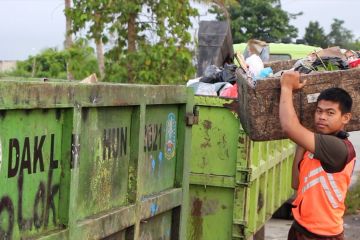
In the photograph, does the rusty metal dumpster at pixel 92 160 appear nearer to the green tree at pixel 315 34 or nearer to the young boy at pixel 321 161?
the young boy at pixel 321 161

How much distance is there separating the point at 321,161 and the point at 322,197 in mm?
217

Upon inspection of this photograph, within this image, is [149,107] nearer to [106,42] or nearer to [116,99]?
[116,99]

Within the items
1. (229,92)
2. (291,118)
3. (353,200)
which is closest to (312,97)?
(291,118)

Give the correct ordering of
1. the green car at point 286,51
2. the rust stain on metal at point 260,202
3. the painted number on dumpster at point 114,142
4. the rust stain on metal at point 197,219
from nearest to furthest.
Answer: the painted number on dumpster at point 114,142 < the rust stain on metal at point 197,219 < the rust stain on metal at point 260,202 < the green car at point 286,51

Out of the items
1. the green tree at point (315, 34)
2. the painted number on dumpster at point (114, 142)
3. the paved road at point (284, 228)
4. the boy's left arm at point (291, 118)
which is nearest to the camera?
the painted number on dumpster at point (114, 142)

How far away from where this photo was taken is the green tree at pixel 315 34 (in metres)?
49.1

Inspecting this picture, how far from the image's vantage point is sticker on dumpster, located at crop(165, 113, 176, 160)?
4.27m

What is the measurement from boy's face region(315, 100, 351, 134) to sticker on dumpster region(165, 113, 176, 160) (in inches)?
33.6

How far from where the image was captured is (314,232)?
13.3 ft

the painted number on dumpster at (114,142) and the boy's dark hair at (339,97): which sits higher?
the boy's dark hair at (339,97)

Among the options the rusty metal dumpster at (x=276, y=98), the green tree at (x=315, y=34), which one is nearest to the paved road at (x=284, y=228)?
the rusty metal dumpster at (x=276, y=98)

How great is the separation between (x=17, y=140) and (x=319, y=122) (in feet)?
5.92

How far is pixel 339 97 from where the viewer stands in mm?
3867

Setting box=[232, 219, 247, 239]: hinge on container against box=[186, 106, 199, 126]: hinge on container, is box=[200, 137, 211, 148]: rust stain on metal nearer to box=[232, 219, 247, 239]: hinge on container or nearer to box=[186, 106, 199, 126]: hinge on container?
box=[232, 219, 247, 239]: hinge on container
